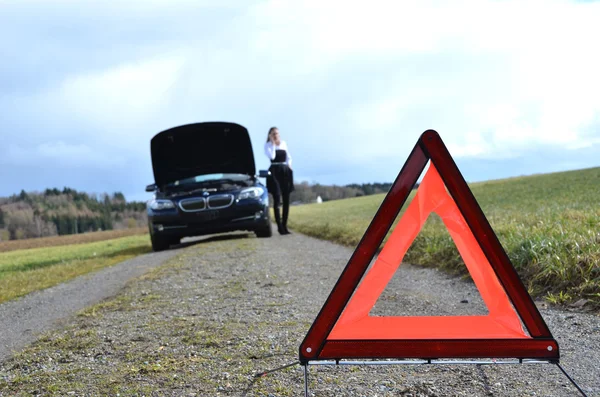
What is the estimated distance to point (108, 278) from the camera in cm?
839

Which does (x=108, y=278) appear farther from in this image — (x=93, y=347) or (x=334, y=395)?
(x=334, y=395)

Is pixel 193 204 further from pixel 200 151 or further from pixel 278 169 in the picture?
pixel 278 169

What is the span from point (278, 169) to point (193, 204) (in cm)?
225

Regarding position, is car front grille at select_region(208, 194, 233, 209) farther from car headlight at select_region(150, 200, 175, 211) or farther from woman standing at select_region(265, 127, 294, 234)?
woman standing at select_region(265, 127, 294, 234)

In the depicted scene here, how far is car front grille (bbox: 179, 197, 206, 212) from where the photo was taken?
1192cm

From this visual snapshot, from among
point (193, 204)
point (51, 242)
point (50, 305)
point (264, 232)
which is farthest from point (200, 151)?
point (51, 242)

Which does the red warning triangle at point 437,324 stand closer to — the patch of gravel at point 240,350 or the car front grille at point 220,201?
the patch of gravel at point 240,350

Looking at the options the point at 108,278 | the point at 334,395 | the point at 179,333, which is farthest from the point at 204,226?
→ the point at 334,395

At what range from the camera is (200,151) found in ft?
41.7

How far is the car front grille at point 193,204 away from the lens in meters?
11.9

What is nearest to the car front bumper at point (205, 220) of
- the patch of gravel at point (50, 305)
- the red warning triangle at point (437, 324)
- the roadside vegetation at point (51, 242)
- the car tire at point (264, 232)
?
the car tire at point (264, 232)

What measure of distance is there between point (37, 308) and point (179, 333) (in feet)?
10.3

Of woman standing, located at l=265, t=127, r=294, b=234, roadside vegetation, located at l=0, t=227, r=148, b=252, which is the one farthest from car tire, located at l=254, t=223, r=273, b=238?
roadside vegetation, located at l=0, t=227, r=148, b=252

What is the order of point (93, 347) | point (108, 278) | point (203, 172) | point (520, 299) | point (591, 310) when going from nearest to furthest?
point (520, 299), point (93, 347), point (591, 310), point (108, 278), point (203, 172)
